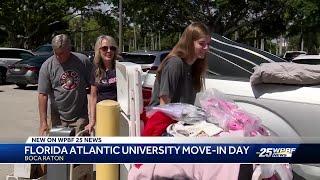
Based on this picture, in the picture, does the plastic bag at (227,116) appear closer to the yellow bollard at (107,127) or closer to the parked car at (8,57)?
the yellow bollard at (107,127)

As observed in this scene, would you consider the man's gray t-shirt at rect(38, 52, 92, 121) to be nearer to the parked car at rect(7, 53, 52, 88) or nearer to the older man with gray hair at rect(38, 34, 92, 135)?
the older man with gray hair at rect(38, 34, 92, 135)

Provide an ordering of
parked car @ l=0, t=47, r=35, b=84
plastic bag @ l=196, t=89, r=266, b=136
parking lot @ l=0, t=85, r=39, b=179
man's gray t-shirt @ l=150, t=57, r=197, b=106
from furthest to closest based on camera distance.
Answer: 1. parked car @ l=0, t=47, r=35, b=84
2. parking lot @ l=0, t=85, r=39, b=179
3. man's gray t-shirt @ l=150, t=57, r=197, b=106
4. plastic bag @ l=196, t=89, r=266, b=136

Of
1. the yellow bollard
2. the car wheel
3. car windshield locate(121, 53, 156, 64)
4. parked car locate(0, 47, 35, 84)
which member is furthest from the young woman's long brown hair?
parked car locate(0, 47, 35, 84)

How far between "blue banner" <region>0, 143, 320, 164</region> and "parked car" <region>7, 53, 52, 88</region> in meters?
18.5

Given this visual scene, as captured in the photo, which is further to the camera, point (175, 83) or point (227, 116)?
point (175, 83)

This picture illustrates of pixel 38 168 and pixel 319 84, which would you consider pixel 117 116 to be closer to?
pixel 38 168

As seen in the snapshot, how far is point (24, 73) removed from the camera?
69.1 feet

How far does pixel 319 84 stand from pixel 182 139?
1881 millimetres

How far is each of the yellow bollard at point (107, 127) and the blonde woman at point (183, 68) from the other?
46 cm

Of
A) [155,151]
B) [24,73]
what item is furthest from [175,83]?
[24,73]

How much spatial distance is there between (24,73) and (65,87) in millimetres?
16206

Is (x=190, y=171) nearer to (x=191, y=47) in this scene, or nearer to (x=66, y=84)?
(x=191, y=47)

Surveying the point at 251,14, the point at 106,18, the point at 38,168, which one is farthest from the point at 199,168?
the point at 106,18

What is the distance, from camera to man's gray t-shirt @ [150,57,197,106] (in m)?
4.04
